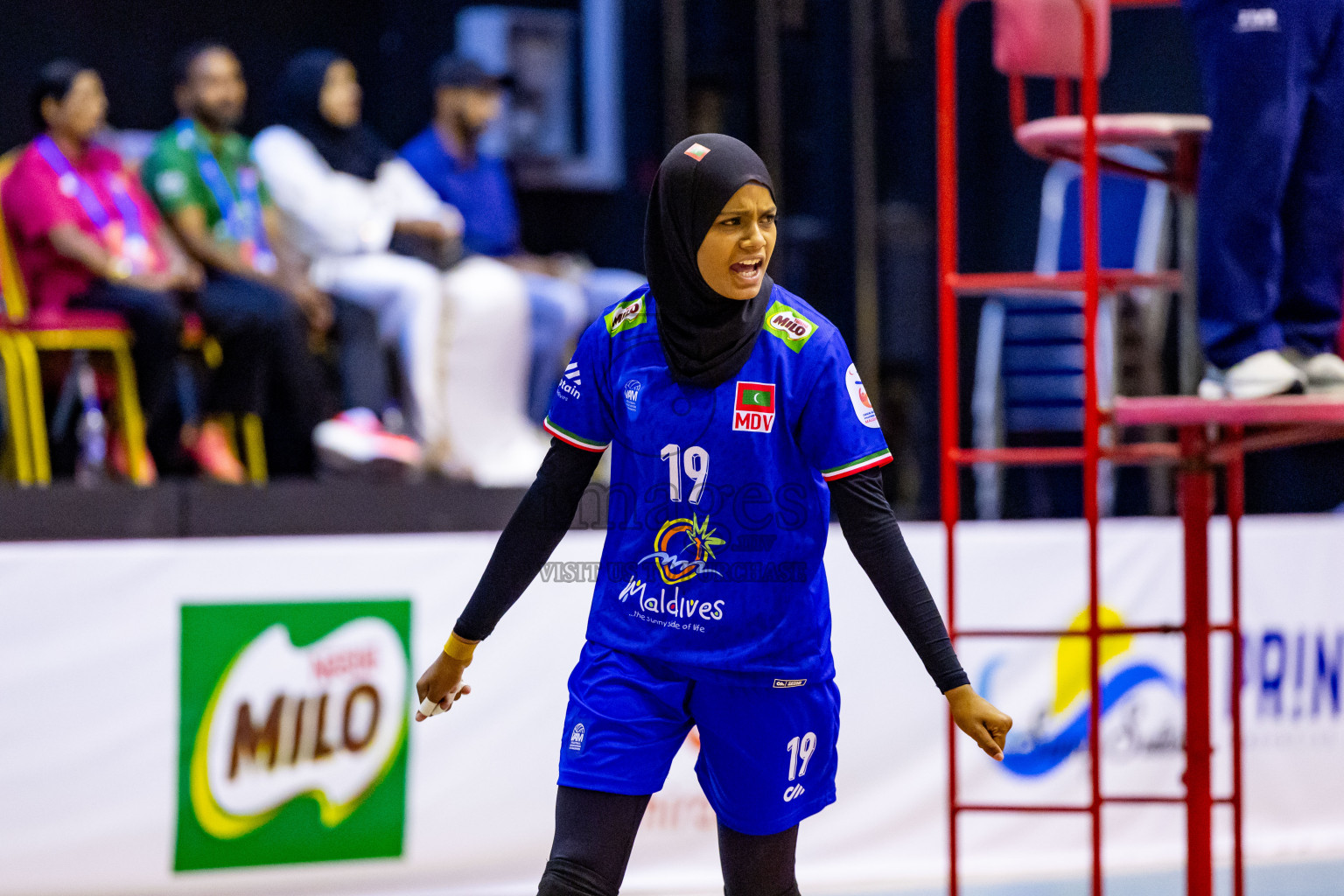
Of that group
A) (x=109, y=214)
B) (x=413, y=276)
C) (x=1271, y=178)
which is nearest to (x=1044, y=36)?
(x=1271, y=178)

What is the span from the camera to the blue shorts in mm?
2287

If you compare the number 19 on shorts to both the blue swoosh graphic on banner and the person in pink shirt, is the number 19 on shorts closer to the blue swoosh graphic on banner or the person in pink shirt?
the blue swoosh graphic on banner

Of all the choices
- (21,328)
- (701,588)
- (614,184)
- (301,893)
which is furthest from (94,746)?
(614,184)

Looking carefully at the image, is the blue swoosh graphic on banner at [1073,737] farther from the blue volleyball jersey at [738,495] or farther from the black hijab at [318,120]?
the black hijab at [318,120]

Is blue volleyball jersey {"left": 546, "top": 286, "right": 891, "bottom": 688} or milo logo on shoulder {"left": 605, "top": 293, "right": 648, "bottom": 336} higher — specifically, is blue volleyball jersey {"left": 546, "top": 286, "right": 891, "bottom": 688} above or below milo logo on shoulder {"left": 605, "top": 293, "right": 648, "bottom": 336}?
→ below

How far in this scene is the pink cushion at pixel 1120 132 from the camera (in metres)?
3.07

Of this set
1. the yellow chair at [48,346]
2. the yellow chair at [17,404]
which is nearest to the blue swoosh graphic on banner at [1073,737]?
the yellow chair at [48,346]

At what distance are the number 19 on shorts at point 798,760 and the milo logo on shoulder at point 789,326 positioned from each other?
0.62 m

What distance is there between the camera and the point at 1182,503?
337 cm

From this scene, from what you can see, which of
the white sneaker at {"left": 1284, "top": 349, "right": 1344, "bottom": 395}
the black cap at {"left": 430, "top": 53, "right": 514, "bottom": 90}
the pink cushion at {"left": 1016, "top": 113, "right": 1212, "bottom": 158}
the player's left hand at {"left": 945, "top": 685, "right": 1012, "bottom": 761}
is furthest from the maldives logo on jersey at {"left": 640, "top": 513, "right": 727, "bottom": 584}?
the black cap at {"left": 430, "top": 53, "right": 514, "bottom": 90}

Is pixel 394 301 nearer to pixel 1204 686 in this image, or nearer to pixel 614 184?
pixel 614 184

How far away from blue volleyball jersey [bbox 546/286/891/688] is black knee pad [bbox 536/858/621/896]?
0.34 meters

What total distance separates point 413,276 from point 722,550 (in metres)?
3.02

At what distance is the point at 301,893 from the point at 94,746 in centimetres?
68
